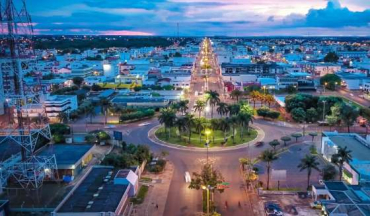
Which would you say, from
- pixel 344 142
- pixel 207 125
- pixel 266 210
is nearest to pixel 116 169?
pixel 266 210

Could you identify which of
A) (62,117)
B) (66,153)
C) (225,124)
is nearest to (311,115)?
(225,124)

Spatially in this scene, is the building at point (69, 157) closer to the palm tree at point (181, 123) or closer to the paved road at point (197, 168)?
the paved road at point (197, 168)

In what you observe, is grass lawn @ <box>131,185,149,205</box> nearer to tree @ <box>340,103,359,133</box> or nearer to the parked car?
the parked car

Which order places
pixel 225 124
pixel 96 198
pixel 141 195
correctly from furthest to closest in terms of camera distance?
pixel 225 124 < pixel 141 195 < pixel 96 198

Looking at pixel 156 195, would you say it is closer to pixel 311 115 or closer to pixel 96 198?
pixel 96 198

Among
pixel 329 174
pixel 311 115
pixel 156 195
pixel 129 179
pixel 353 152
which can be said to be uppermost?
pixel 353 152

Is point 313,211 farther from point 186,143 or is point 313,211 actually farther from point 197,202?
point 186,143

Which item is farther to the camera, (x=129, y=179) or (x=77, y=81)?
(x=77, y=81)
